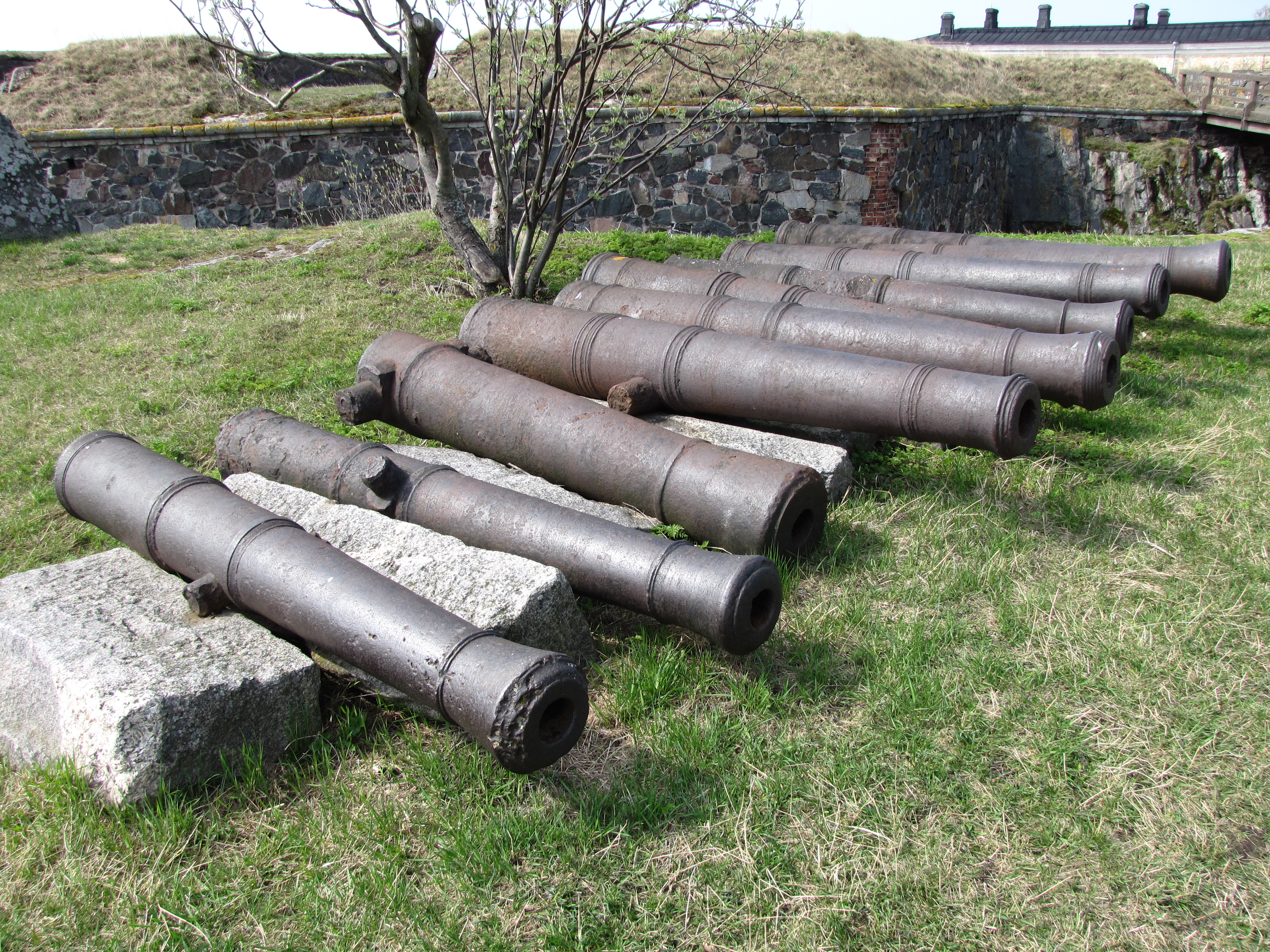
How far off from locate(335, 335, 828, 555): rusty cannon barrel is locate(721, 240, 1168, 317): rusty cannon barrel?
3.40 meters

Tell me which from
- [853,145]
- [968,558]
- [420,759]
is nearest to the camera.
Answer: [420,759]

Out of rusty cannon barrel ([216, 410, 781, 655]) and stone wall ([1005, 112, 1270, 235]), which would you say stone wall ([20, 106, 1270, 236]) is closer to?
stone wall ([1005, 112, 1270, 235])

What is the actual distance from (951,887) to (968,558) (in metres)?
2.12

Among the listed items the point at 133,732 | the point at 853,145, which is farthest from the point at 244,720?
the point at 853,145

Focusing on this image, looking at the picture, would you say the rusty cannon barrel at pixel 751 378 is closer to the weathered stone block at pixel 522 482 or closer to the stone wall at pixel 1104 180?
the weathered stone block at pixel 522 482

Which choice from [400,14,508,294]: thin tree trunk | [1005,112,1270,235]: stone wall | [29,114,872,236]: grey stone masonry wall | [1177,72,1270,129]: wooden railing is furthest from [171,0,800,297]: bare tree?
[1177,72,1270,129]: wooden railing

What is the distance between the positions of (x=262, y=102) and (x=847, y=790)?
1490 centimetres

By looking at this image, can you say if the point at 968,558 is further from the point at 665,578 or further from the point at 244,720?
the point at 244,720

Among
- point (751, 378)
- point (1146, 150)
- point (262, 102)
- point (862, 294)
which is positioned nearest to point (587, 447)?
point (751, 378)

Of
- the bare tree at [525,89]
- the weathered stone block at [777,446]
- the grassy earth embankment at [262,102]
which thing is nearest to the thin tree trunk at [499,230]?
the bare tree at [525,89]

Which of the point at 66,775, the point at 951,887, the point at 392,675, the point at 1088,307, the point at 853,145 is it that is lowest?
the point at 951,887

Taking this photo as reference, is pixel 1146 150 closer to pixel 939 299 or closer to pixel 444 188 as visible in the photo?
pixel 939 299

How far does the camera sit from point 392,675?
3133 millimetres

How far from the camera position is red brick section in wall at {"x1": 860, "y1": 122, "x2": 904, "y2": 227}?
49.1 ft
